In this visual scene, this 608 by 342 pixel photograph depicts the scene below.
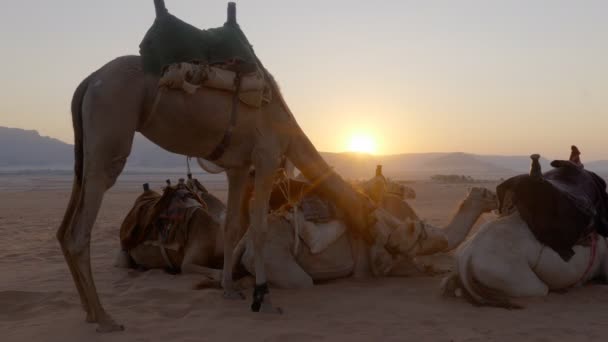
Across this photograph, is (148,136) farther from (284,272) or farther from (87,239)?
(284,272)

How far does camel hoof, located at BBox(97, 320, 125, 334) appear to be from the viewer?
4.59 metres

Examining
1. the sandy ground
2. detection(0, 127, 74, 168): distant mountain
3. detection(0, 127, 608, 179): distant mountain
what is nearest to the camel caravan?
the sandy ground

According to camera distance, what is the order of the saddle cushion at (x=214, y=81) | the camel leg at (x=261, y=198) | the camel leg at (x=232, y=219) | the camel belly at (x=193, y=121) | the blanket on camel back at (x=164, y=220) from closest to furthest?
the saddle cushion at (x=214, y=81)
the camel belly at (x=193, y=121)
the camel leg at (x=261, y=198)
the camel leg at (x=232, y=219)
the blanket on camel back at (x=164, y=220)

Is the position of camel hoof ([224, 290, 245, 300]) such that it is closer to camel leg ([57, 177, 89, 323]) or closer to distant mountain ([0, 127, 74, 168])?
camel leg ([57, 177, 89, 323])

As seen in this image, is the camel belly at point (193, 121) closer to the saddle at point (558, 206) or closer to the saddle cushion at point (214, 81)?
the saddle cushion at point (214, 81)

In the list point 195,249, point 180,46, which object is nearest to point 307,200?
point 195,249

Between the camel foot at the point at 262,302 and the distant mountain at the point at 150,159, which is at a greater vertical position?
the camel foot at the point at 262,302

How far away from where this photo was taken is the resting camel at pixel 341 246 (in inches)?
239

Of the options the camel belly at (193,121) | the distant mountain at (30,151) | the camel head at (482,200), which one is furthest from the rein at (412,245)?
the distant mountain at (30,151)

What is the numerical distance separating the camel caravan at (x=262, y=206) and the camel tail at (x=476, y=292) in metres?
0.01

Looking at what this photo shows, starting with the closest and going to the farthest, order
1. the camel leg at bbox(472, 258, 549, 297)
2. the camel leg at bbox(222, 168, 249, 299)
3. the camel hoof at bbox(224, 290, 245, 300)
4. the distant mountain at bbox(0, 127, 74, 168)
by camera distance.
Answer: the camel leg at bbox(472, 258, 549, 297), the camel hoof at bbox(224, 290, 245, 300), the camel leg at bbox(222, 168, 249, 299), the distant mountain at bbox(0, 127, 74, 168)

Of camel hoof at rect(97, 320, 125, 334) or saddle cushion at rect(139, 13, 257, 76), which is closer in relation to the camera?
camel hoof at rect(97, 320, 125, 334)

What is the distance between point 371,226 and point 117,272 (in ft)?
10.4

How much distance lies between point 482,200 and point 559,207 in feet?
3.65
